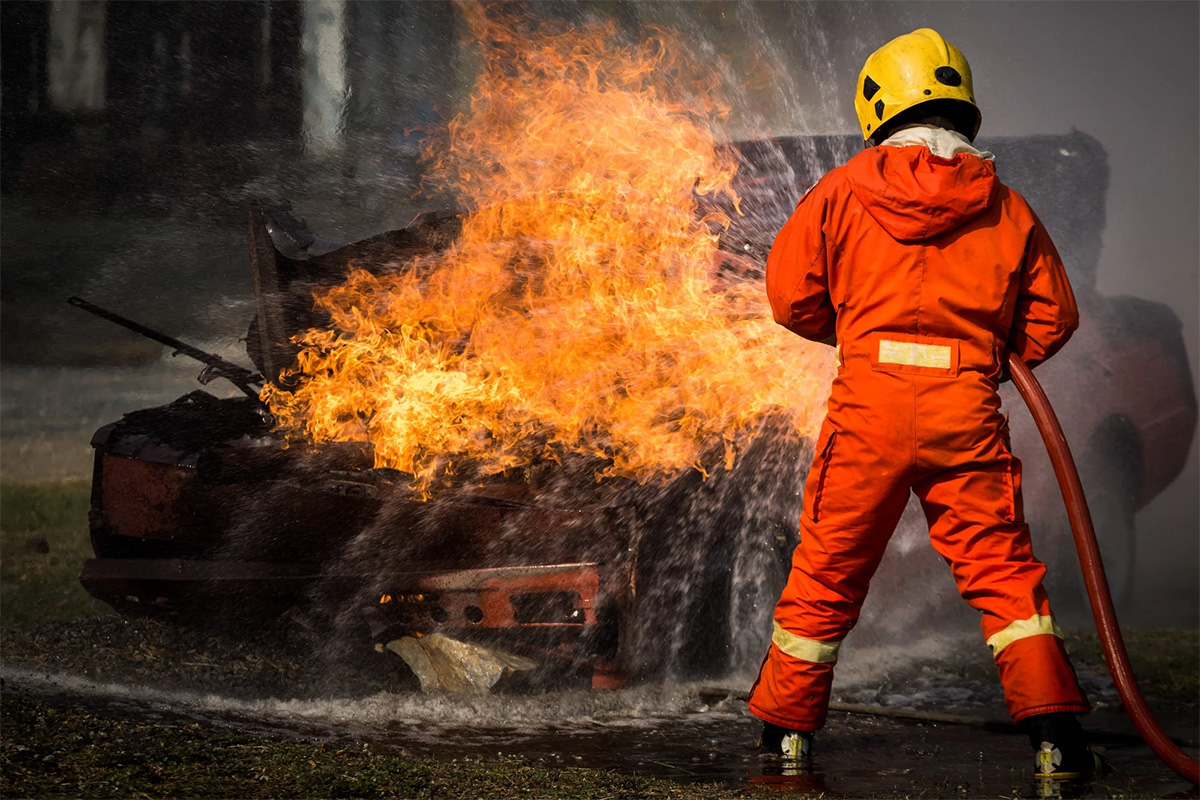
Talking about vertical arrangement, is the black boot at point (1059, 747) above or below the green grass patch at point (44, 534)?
below

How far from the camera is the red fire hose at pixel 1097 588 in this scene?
288 centimetres

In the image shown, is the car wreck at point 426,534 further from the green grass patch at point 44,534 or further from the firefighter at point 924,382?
the green grass patch at point 44,534

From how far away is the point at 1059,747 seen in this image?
285cm

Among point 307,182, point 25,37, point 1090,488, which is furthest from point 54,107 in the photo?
point 1090,488

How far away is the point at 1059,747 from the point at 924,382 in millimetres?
1183

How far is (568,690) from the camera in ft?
14.0

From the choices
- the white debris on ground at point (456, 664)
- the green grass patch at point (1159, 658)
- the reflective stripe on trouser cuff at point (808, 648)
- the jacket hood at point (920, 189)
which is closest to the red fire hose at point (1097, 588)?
the jacket hood at point (920, 189)

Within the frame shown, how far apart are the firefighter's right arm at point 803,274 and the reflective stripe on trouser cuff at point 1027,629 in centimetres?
114

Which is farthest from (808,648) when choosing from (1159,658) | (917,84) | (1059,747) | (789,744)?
(1159,658)

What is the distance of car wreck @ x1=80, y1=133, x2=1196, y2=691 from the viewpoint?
4.05m

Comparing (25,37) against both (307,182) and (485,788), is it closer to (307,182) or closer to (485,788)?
(307,182)

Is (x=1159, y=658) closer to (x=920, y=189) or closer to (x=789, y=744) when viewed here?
(x=789, y=744)

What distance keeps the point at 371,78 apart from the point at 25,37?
2.65 m

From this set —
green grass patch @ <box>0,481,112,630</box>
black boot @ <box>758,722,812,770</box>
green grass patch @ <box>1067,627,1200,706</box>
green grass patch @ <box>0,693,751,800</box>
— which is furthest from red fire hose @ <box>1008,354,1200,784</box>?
green grass patch @ <box>0,481,112,630</box>
